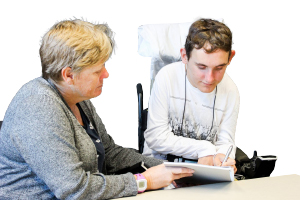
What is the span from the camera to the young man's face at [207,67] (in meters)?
2.09

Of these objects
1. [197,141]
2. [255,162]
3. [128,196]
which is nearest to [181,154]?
[197,141]

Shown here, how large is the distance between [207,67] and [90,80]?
660mm

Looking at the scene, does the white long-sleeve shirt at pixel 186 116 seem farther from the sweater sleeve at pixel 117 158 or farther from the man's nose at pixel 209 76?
the man's nose at pixel 209 76

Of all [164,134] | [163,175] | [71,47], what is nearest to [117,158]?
[164,134]

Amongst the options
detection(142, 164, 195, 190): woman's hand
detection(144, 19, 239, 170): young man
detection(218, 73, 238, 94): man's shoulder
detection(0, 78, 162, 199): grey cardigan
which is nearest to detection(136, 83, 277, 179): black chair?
detection(144, 19, 239, 170): young man

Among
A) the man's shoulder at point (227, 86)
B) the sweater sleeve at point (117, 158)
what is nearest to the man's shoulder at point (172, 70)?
the man's shoulder at point (227, 86)

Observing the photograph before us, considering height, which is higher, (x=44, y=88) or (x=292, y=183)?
(x=44, y=88)

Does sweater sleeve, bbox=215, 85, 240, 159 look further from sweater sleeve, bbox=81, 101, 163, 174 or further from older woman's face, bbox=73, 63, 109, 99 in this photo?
older woman's face, bbox=73, 63, 109, 99

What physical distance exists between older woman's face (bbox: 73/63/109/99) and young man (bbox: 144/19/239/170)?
572 mm

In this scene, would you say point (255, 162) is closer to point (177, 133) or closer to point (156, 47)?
point (177, 133)

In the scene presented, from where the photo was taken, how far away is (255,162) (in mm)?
2225

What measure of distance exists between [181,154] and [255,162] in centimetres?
42

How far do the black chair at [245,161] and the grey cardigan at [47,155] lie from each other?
780 mm

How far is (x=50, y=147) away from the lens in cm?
158
